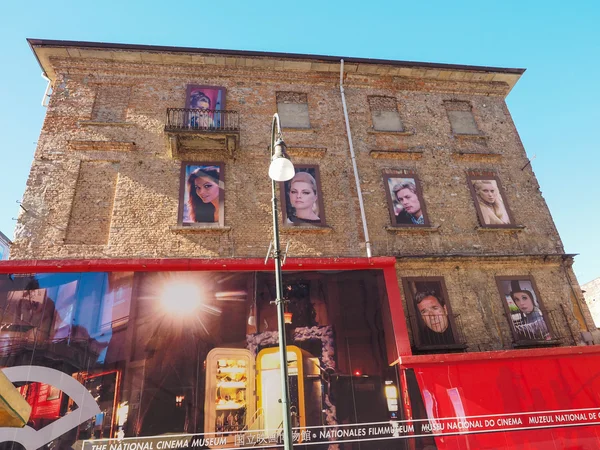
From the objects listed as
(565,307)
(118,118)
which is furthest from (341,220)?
(118,118)

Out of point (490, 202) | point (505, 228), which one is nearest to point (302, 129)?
point (490, 202)

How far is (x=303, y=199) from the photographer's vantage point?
11750mm

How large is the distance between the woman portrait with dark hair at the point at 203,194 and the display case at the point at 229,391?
158 inches

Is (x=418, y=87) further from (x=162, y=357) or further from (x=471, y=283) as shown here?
(x=162, y=357)

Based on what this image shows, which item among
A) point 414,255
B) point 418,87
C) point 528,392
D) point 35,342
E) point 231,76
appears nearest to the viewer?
point 35,342

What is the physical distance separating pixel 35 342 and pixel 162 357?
2.85 m

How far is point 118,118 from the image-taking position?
1225cm

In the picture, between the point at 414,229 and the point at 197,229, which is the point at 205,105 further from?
the point at 414,229

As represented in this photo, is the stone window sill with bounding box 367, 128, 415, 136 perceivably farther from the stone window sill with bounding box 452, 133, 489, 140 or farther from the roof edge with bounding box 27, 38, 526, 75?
the roof edge with bounding box 27, 38, 526, 75

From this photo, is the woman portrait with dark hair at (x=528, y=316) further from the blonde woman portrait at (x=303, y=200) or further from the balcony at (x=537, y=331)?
the blonde woman portrait at (x=303, y=200)

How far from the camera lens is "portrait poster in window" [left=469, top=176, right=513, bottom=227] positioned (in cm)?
1223

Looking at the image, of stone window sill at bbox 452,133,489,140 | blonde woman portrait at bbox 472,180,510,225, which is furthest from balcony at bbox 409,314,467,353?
stone window sill at bbox 452,133,489,140

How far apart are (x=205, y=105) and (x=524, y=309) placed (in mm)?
11765

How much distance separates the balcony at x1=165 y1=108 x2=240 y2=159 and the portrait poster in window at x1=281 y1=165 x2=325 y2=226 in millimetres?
2231
